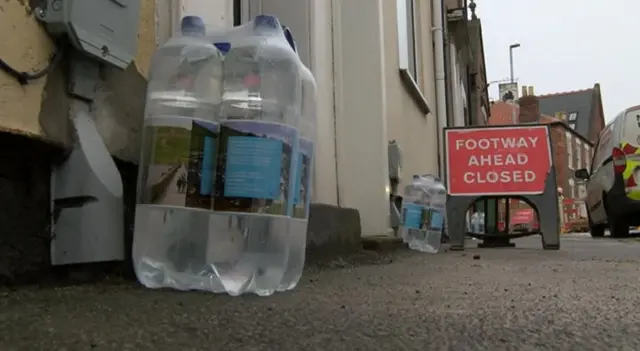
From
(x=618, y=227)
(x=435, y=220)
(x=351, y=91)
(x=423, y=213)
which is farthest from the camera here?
(x=618, y=227)

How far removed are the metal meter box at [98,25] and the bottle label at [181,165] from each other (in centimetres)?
21

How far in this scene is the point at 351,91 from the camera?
3.59 meters

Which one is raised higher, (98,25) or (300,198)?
(98,25)

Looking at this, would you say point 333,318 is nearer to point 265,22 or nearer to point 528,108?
point 265,22

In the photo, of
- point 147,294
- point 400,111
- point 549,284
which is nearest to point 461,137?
point 400,111

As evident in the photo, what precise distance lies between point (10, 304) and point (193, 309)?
34 centimetres

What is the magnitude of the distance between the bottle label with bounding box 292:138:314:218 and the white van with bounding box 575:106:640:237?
676 cm

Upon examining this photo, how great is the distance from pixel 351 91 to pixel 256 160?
216 cm

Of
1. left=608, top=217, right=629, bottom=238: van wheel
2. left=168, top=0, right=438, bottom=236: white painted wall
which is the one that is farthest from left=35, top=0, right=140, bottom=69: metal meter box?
left=608, top=217, right=629, bottom=238: van wheel

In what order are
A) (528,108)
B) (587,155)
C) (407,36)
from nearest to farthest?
(407,36)
(528,108)
(587,155)

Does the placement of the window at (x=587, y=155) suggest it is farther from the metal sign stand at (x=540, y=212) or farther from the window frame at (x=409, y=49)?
the metal sign stand at (x=540, y=212)

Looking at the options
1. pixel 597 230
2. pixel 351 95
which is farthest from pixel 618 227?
pixel 351 95

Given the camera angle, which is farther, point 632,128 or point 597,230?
point 597,230

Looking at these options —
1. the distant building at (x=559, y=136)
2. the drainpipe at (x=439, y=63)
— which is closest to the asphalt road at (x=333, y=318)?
the drainpipe at (x=439, y=63)
